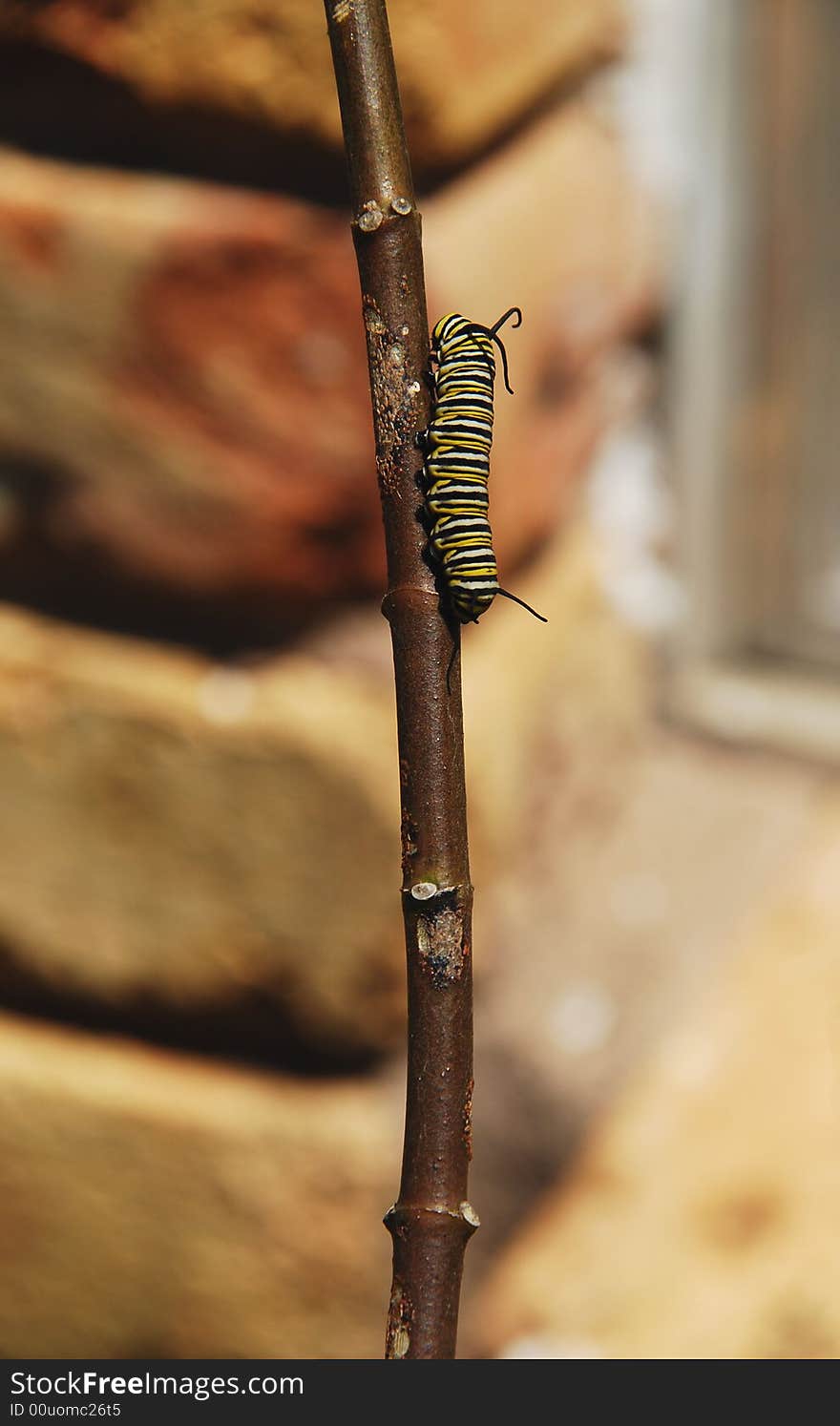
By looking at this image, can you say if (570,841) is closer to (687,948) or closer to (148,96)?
(687,948)

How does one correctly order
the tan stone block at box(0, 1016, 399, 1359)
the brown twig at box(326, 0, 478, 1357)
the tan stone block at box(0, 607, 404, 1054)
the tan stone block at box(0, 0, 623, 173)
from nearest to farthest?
the brown twig at box(326, 0, 478, 1357)
the tan stone block at box(0, 0, 623, 173)
the tan stone block at box(0, 607, 404, 1054)
the tan stone block at box(0, 1016, 399, 1359)

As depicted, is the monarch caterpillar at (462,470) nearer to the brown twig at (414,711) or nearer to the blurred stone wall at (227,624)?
the brown twig at (414,711)

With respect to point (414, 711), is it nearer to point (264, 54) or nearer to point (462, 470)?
point (462, 470)

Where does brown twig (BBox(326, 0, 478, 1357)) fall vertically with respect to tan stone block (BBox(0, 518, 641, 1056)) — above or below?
below

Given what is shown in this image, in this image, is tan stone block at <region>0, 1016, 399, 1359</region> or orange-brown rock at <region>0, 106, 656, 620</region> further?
tan stone block at <region>0, 1016, 399, 1359</region>

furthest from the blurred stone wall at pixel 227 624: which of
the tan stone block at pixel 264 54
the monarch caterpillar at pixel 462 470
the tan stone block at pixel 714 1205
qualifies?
the monarch caterpillar at pixel 462 470

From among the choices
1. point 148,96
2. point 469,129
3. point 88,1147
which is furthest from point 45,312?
point 88,1147

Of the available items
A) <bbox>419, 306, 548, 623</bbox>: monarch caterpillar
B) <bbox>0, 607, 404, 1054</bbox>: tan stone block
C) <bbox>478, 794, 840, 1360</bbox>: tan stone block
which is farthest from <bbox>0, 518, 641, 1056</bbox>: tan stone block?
<bbox>419, 306, 548, 623</bbox>: monarch caterpillar

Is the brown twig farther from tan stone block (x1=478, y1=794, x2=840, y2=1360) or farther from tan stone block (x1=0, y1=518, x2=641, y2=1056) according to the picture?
tan stone block (x1=478, y1=794, x2=840, y2=1360)
